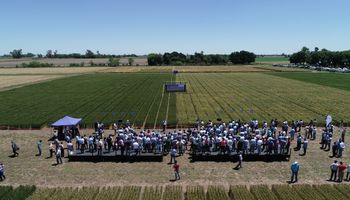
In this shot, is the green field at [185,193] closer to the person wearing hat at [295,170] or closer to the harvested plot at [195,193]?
the harvested plot at [195,193]

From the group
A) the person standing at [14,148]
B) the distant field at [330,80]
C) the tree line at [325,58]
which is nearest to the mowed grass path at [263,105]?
the distant field at [330,80]

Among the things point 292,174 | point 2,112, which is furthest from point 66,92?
point 292,174

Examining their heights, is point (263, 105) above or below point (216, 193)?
above

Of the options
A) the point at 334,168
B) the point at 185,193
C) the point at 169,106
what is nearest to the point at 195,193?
the point at 185,193

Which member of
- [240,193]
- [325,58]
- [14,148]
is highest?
[325,58]

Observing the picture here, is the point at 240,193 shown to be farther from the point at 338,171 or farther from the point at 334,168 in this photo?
the point at 338,171

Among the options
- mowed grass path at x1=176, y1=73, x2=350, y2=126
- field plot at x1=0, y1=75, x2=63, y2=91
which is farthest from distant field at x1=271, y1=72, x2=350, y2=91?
field plot at x1=0, y1=75, x2=63, y2=91

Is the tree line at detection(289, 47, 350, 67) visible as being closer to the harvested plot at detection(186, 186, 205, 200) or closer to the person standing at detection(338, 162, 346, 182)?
the person standing at detection(338, 162, 346, 182)

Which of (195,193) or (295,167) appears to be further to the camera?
(295,167)
